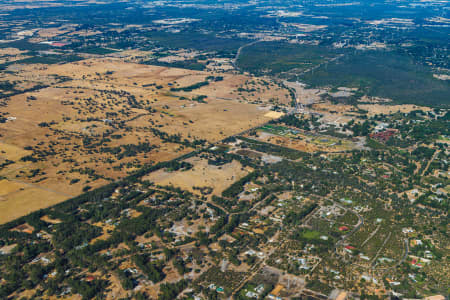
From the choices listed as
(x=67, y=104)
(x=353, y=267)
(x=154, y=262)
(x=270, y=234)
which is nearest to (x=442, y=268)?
(x=353, y=267)

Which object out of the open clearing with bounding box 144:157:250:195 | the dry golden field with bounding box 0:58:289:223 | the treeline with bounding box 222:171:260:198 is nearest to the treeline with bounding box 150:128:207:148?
the dry golden field with bounding box 0:58:289:223

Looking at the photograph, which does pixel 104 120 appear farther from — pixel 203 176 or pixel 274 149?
pixel 274 149

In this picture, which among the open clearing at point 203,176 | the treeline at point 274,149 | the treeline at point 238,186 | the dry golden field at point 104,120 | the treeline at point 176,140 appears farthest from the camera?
the treeline at point 176,140

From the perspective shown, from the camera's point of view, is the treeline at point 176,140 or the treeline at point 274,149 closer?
the treeline at point 274,149

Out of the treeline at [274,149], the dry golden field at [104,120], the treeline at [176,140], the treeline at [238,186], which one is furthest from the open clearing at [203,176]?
the treeline at [176,140]

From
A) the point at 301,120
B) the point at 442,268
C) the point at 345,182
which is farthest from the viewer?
the point at 301,120

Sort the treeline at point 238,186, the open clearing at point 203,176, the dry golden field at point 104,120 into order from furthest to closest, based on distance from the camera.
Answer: the dry golden field at point 104,120 → the open clearing at point 203,176 → the treeline at point 238,186

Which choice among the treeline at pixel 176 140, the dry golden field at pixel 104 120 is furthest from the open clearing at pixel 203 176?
the treeline at pixel 176 140

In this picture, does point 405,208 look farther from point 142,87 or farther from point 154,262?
point 142,87

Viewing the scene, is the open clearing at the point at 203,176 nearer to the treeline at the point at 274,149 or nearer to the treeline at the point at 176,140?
the treeline at the point at 274,149

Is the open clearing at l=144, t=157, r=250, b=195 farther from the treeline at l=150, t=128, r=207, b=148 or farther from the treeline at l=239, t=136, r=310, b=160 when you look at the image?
the treeline at l=150, t=128, r=207, b=148

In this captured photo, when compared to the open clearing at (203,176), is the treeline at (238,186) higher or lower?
higher
